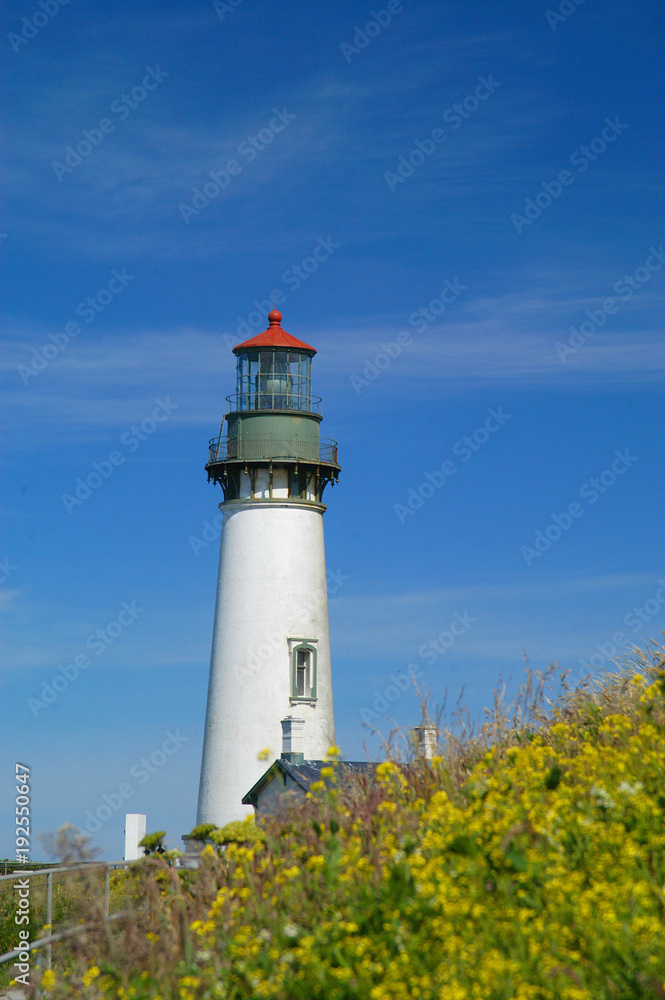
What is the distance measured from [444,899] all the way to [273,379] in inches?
1011

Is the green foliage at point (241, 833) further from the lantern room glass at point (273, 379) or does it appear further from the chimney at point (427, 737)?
the lantern room glass at point (273, 379)

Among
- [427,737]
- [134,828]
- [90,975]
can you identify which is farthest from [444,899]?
[134,828]

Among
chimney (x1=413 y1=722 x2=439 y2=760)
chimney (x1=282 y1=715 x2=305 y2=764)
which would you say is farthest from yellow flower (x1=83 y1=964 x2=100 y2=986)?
chimney (x1=282 y1=715 x2=305 y2=764)

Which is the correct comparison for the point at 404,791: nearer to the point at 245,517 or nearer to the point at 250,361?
the point at 245,517

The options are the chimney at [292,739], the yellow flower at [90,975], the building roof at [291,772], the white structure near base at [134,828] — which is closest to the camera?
the yellow flower at [90,975]

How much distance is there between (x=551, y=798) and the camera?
8141mm

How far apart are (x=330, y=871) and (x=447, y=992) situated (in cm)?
158

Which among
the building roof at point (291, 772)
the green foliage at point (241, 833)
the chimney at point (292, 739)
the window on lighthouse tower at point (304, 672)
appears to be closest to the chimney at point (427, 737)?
the green foliage at point (241, 833)

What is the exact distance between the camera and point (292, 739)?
89.2 feet

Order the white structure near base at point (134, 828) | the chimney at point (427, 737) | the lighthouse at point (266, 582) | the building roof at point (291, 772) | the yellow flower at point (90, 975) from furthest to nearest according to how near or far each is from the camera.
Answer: the lighthouse at point (266, 582), the building roof at point (291, 772), the white structure near base at point (134, 828), the chimney at point (427, 737), the yellow flower at point (90, 975)

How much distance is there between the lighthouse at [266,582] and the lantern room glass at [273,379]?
26 mm

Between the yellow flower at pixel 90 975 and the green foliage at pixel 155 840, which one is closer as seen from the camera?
the yellow flower at pixel 90 975

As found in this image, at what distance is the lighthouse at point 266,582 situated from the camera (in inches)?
1141

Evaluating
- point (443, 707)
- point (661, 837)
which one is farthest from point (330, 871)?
point (443, 707)
